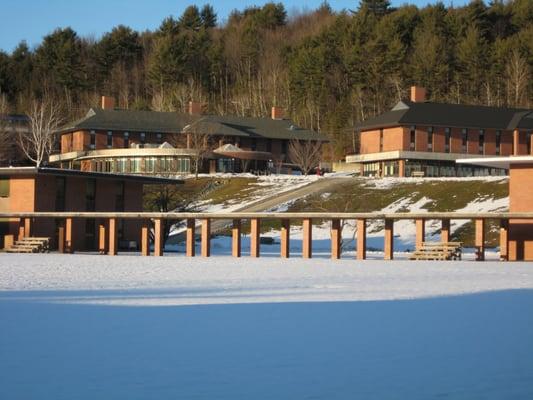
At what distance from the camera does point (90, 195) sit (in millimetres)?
47938

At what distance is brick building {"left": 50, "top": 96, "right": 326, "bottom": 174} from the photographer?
92.6 meters

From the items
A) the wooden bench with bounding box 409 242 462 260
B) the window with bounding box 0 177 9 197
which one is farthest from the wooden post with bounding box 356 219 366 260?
the window with bounding box 0 177 9 197

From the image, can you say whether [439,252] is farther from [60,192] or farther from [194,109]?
[194,109]

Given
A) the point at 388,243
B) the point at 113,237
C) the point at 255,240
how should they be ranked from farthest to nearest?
the point at 113,237
the point at 255,240
the point at 388,243

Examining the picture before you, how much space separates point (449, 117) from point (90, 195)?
1955 inches

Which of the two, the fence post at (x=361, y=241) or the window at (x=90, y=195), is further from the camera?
the window at (x=90, y=195)

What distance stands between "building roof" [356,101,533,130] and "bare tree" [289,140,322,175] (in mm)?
6692

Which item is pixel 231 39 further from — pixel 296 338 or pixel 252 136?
pixel 296 338

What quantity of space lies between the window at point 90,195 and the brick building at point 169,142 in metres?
43.3

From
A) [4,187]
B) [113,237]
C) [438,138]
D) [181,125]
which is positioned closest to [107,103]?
[181,125]

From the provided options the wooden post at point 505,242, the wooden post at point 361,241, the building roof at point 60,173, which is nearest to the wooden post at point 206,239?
the wooden post at point 361,241

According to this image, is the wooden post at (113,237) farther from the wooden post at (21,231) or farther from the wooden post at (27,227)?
the wooden post at (21,231)

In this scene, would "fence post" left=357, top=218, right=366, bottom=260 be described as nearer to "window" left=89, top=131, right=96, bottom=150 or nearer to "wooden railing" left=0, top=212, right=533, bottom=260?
"wooden railing" left=0, top=212, right=533, bottom=260

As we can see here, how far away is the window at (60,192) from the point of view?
46.3m
